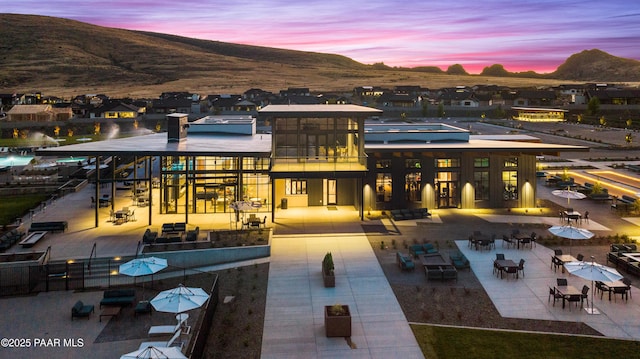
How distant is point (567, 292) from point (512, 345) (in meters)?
4.45

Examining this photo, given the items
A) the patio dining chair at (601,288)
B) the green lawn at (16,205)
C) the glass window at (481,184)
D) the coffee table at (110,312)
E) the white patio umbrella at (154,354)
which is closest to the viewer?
the white patio umbrella at (154,354)

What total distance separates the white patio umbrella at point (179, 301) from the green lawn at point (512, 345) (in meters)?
7.43

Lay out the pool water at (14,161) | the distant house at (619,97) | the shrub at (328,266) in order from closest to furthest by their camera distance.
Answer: the shrub at (328,266)
the pool water at (14,161)
the distant house at (619,97)

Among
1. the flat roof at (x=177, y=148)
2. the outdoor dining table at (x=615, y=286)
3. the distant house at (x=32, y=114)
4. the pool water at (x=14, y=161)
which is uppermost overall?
the distant house at (x=32, y=114)

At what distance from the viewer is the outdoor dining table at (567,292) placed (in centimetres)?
1762

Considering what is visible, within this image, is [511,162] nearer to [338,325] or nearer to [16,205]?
[338,325]

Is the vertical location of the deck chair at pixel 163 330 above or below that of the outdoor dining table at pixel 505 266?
below

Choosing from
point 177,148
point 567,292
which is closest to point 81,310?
point 177,148

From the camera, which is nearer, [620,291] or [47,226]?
[620,291]

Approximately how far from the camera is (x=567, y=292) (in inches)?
702

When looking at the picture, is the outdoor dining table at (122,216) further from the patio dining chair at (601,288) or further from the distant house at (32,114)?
the distant house at (32,114)

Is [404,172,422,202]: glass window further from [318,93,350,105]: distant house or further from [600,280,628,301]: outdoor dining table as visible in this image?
[318,93,350,105]: distant house

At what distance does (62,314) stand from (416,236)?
18.2 meters

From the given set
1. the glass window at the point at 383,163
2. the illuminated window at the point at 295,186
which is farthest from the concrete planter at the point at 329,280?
Answer: the illuminated window at the point at 295,186
